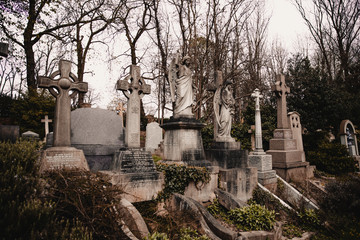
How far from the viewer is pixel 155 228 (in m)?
3.92

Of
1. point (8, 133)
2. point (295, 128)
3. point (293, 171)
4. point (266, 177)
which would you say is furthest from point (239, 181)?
point (8, 133)

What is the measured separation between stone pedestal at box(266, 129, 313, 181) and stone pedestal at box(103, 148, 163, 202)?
243 inches

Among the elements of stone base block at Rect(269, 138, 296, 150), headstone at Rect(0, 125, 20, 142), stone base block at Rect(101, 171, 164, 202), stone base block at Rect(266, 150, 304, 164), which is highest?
headstone at Rect(0, 125, 20, 142)

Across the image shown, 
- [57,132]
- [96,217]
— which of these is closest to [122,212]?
[96,217]

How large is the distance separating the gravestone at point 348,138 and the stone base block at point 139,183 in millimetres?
11867

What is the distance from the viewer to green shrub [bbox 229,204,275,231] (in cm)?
467

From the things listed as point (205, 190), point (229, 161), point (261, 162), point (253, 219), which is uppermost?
point (229, 161)

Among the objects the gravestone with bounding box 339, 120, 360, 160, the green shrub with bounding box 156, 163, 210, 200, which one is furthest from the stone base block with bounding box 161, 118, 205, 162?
the gravestone with bounding box 339, 120, 360, 160

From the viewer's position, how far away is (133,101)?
550 cm

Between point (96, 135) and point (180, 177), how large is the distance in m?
3.35

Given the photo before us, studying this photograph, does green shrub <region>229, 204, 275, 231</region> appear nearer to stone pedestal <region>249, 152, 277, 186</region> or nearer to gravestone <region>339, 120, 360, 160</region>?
stone pedestal <region>249, 152, 277, 186</region>

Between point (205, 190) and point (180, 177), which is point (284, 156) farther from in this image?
point (180, 177)

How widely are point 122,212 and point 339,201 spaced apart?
5.26 meters

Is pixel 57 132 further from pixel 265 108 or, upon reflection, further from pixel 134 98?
pixel 265 108
